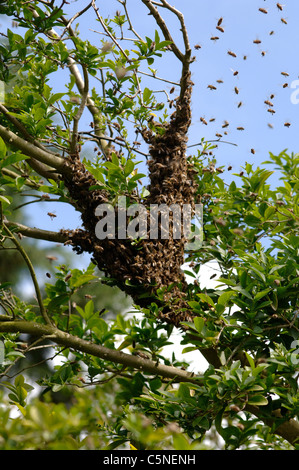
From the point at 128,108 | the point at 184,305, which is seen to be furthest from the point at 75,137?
the point at 184,305

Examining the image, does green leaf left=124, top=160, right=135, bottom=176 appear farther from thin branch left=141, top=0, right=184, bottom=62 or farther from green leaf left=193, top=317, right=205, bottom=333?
thin branch left=141, top=0, right=184, bottom=62

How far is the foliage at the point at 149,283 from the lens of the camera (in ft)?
9.82

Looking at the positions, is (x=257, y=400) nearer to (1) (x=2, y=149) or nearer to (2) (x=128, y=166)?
(2) (x=128, y=166)

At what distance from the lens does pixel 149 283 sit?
10.9ft

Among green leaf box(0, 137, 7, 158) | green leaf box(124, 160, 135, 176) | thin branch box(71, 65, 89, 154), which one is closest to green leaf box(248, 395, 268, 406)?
green leaf box(124, 160, 135, 176)

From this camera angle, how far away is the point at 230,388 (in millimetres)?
2689

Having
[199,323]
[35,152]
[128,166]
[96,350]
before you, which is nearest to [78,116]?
[35,152]

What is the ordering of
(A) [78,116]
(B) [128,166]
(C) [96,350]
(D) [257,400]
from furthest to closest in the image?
1. (A) [78,116]
2. (C) [96,350]
3. (B) [128,166]
4. (D) [257,400]

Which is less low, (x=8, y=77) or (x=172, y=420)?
(x=8, y=77)

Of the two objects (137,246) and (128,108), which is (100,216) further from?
(128,108)

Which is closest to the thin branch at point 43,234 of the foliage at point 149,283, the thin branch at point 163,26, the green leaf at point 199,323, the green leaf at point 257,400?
the foliage at point 149,283

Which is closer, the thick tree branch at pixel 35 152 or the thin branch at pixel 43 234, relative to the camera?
the thick tree branch at pixel 35 152

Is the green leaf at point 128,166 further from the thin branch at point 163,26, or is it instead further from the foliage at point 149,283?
the thin branch at point 163,26

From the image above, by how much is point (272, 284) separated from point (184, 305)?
61 cm
